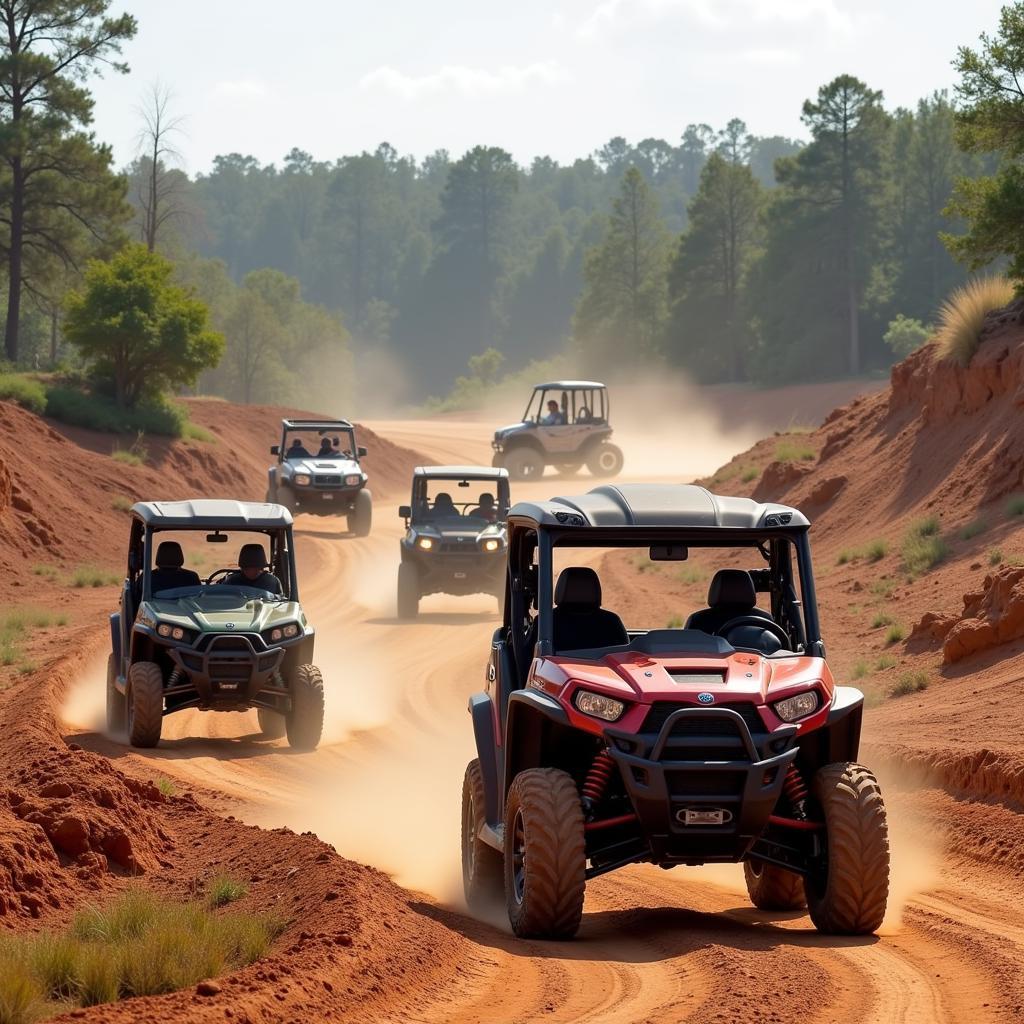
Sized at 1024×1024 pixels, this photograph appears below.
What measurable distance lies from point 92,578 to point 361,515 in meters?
6.62

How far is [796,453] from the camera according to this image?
30953 millimetres

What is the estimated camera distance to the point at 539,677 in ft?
26.8

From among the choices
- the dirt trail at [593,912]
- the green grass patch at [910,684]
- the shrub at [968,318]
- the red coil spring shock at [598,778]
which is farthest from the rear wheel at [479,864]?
the shrub at [968,318]

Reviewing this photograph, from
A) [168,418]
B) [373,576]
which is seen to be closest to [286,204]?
[168,418]

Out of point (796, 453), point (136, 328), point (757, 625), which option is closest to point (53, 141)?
point (136, 328)

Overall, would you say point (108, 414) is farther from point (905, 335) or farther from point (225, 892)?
point (905, 335)

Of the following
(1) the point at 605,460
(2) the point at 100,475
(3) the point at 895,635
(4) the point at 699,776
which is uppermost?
(1) the point at 605,460

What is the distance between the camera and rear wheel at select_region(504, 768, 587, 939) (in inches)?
301

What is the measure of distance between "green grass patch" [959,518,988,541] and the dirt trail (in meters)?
6.42

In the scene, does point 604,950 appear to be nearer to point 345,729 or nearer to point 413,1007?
point 413,1007

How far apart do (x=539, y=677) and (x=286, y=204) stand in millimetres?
191440

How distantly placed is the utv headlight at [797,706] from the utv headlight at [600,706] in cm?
73

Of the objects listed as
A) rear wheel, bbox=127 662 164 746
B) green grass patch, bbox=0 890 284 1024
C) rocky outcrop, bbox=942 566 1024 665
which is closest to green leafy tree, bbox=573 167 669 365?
rocky outcrop, bbox=942 566 1024 665

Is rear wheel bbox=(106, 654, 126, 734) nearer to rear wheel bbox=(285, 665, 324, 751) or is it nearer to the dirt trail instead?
the dirt trail
